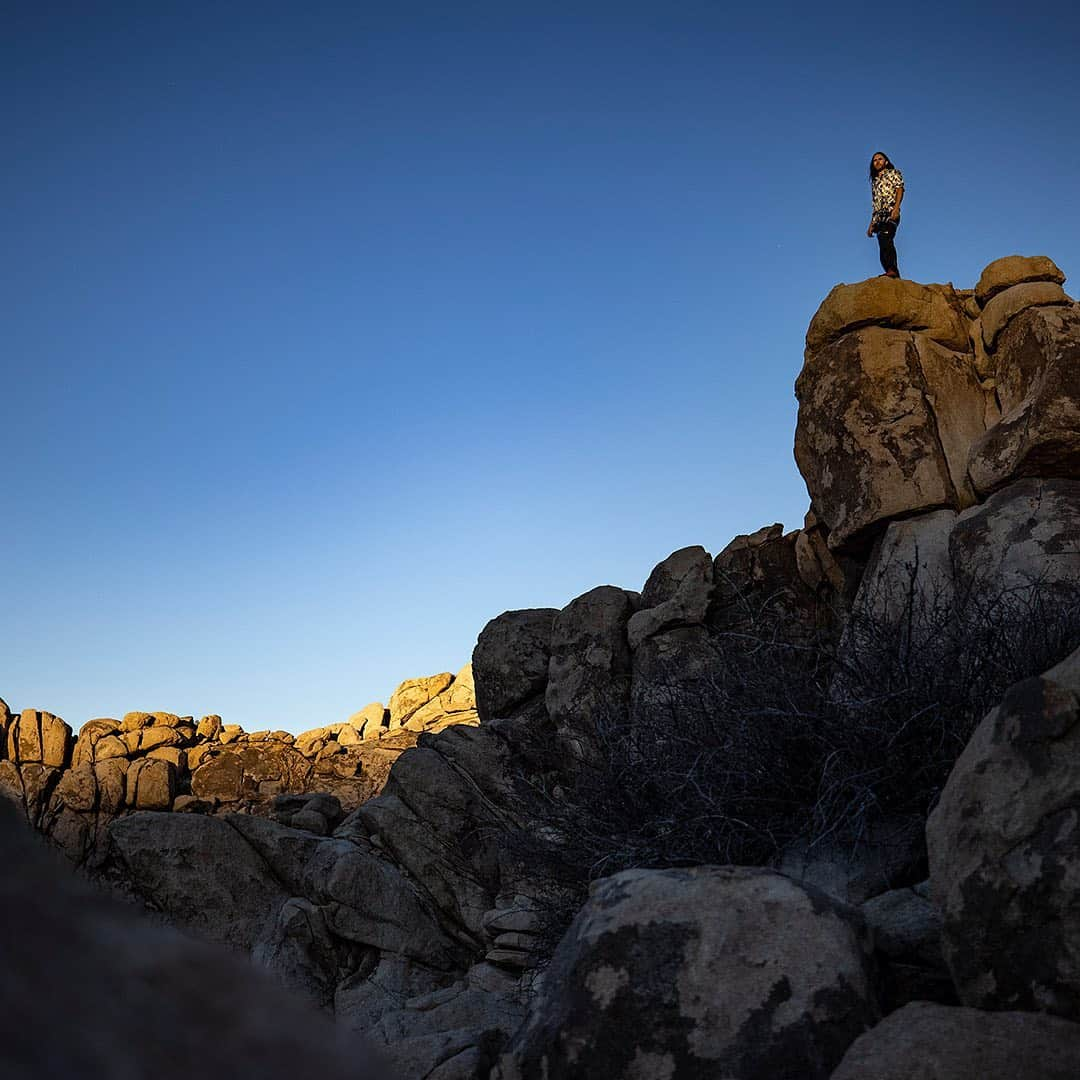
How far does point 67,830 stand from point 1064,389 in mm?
20073

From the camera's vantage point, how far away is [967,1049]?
7.71ft

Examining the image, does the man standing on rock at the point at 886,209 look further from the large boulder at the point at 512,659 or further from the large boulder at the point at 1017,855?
the large boulder at the point at 1017,855

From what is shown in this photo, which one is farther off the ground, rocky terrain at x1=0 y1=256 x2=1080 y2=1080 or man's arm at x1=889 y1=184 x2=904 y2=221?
man's arm at x1=889 y1=184 x2=904 y2=221

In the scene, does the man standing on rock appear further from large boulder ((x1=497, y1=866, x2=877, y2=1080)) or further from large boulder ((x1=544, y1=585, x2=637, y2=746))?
large boulder ((x1=497, y1=866, x2=877, y2=1080))

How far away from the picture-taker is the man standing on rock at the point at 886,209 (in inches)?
531

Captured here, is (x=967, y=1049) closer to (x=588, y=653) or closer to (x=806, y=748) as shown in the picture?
(x=806, y=748)

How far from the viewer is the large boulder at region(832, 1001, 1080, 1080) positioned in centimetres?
228

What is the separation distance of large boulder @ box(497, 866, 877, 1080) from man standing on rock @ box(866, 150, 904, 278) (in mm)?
11970

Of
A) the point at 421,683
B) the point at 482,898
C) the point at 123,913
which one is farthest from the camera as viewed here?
the point at 421,683

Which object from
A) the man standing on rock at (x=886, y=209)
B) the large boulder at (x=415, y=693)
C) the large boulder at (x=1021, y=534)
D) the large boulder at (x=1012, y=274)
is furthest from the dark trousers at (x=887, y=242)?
the large boulder at (x=415, y=693)

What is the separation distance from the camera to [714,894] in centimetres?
303

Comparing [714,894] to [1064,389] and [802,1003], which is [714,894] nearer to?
[802,1003]

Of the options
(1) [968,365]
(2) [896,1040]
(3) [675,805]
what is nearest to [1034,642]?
(3) [675,805]

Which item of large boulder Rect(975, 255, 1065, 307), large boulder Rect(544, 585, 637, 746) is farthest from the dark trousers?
large boulder Rect(544, 585, 637, 746)
